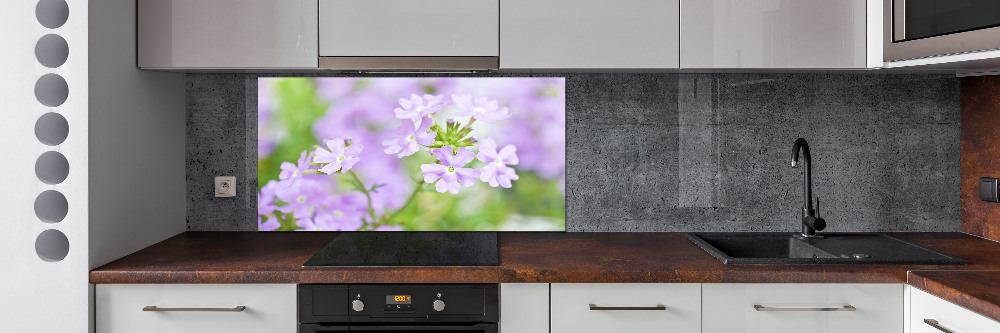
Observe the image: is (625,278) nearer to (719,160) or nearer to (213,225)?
(719,160)

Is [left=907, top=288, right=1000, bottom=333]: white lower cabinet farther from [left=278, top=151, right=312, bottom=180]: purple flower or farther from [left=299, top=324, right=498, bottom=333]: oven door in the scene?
[left=278, top=151, right=312, bottom=180]: purple flower

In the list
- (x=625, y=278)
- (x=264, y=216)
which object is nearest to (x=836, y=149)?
(x=625, y=278)

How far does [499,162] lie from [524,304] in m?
0.74

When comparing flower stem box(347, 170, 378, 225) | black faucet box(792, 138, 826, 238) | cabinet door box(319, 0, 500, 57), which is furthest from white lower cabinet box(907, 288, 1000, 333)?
flower stem box(347, 170, 378, 225)

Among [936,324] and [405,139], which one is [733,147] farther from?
[405,139]

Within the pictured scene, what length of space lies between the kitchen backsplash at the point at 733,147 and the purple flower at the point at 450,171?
35 cm

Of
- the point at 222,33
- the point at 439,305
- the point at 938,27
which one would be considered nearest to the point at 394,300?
the point at 439,305

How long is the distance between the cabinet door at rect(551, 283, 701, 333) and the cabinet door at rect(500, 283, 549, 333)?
0.08 feet

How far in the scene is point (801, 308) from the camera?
1.76 meters

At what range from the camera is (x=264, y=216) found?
2447 mm

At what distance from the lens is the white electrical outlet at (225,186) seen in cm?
243

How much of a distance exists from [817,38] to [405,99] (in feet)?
4.33

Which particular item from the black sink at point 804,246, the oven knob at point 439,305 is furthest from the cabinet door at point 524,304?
the black sink at point 804,246
